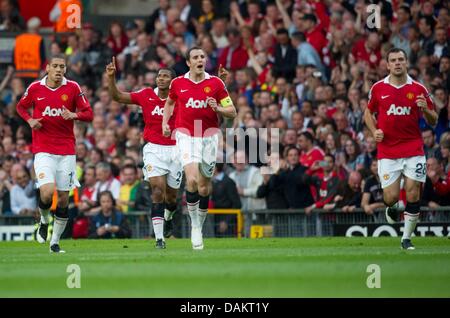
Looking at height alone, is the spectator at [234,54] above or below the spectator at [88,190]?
above

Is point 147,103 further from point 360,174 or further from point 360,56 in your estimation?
point 360,56

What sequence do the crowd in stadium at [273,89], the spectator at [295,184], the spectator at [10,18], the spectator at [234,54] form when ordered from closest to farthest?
the crowd in stadium at [273,89] < the spectator at [295,184] < the spectator at [234,54] < the spectator at [10,18]

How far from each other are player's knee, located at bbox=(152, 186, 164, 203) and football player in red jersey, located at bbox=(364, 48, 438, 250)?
4064 mm

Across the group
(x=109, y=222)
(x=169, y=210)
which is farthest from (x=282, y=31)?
Answer: (x=169, y=210)

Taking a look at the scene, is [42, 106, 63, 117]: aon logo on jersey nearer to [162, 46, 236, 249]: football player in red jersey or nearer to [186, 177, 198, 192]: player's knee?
[162, 46, 236, 249]: football player in red jersey

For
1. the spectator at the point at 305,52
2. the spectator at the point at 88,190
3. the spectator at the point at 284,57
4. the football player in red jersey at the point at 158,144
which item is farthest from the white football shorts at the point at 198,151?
the spectator at the point at 284,57

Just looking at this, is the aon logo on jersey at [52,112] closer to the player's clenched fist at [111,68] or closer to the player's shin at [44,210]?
the player's clenched fist at [111,68]

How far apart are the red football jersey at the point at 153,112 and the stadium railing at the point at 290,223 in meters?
4.12

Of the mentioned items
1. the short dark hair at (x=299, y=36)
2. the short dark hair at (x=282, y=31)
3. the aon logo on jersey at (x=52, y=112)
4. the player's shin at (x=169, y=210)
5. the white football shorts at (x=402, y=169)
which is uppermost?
the short dark hair at (x=282, y=31)

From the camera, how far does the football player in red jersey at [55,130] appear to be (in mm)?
18906

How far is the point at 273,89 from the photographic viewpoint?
2841cm

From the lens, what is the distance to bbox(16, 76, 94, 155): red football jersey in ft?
62.1

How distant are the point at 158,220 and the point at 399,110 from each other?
4522mm
